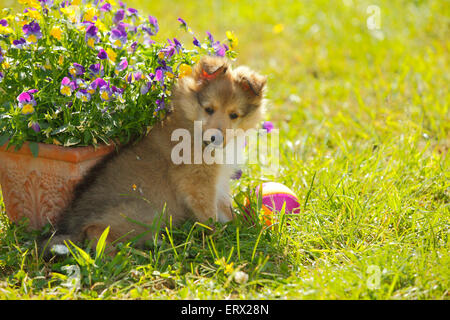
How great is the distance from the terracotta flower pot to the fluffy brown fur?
0.24ft

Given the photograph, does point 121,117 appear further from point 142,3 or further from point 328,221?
point 142,3

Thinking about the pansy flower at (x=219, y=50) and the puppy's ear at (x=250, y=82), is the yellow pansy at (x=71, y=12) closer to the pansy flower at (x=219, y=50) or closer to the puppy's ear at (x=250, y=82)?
the pansy flower at (x=219, y=50)

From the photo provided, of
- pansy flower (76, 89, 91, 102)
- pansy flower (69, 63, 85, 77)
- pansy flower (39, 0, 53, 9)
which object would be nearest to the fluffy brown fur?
pansy flower (76, 89, 91, 102)

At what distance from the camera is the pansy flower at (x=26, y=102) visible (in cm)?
252

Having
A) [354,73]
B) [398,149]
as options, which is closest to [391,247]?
[398,149]

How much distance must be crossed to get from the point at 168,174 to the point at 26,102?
2.89 feet

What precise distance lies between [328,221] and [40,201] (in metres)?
1.70

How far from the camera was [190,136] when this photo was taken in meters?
2.93

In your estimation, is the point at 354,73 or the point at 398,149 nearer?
the point at 398,149

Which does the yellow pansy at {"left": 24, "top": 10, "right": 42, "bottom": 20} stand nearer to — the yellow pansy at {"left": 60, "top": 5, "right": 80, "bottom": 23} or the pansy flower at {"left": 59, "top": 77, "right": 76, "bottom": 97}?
the yellow pansy at {"left": 60, "top": 5, "right": 80, "bottom": 23}

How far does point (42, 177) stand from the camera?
274 centimetres

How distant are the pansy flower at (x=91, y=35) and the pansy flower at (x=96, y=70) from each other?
11 centimetres

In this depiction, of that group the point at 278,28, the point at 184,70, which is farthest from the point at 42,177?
the point at 278,28

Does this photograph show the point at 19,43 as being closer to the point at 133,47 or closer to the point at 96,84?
the point at 96,84
